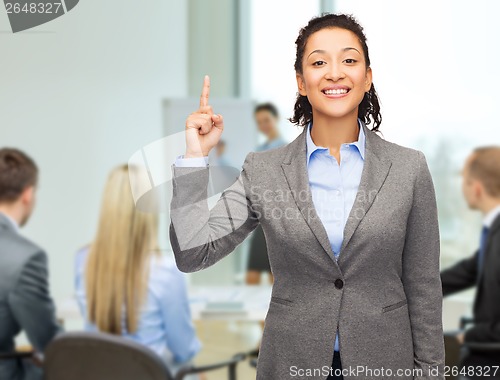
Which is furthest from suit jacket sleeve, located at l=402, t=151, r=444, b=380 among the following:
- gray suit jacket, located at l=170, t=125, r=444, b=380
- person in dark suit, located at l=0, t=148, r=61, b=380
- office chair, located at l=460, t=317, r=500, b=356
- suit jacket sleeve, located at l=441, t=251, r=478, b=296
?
suit jacket sleeve, located at l=441, t=251, r=478, b=296

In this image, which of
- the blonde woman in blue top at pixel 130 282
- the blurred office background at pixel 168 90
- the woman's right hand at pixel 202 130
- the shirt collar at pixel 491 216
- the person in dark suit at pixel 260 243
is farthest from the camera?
the person in dark suit at pixel 260 243

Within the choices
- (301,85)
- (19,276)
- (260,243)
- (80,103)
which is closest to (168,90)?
(80,103)

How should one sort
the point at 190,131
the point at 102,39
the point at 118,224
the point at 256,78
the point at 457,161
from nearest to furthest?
1. the point at 190,131
2. the point at 118,224
3. the point at 102,39
4. the point at 256,78
5. the point at 457,161

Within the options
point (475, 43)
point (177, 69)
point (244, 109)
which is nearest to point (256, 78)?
point (244, 109)

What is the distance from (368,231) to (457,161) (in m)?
3.64

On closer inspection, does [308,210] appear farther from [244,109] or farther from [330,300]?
[244,109]

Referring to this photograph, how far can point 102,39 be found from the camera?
3.95 meters

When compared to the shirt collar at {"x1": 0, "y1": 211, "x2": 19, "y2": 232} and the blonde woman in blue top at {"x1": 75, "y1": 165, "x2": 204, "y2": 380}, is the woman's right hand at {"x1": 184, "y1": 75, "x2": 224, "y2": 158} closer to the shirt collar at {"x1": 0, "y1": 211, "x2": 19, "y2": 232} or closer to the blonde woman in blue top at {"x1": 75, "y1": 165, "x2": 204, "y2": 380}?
the blonde woman in blue top at {"x1": 75, "y1": 165, "x2": 204, "y2": 380}

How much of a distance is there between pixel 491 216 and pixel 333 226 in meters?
1.59

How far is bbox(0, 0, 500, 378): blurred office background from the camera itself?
3.66 m

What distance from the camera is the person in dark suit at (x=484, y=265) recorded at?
2389mm

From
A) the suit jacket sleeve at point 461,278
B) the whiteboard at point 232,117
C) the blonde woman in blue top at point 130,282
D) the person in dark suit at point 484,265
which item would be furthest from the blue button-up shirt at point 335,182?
the whiteboard at point 232,117

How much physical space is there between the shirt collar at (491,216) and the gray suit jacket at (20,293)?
1.43m

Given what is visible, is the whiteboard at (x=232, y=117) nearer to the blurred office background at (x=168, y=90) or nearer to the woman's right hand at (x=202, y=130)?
the blurred office background at (x=168, y=90)
